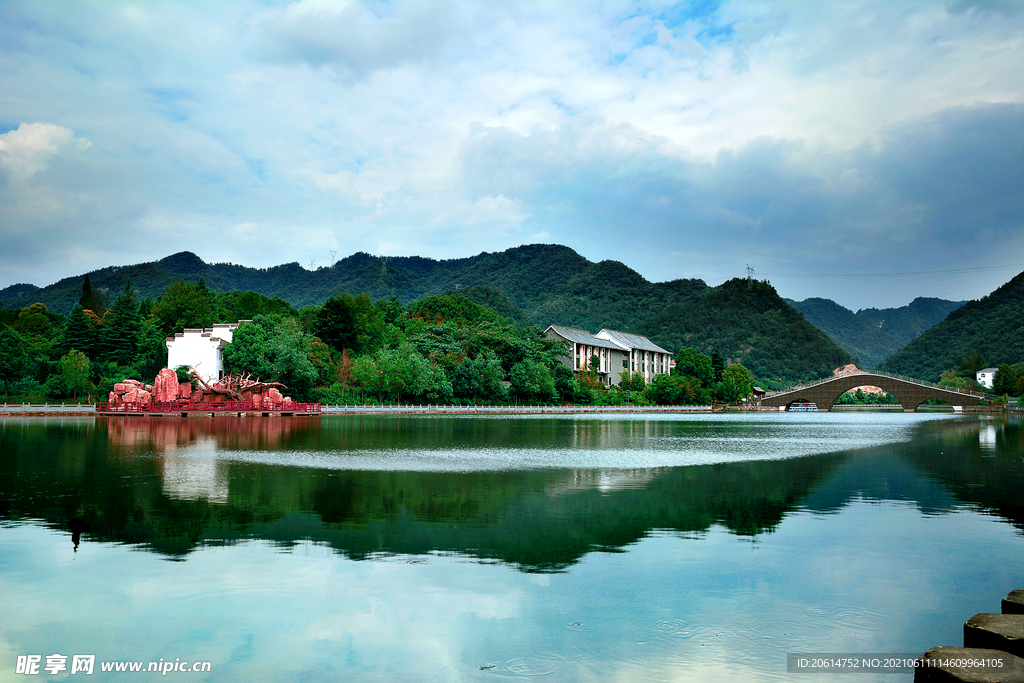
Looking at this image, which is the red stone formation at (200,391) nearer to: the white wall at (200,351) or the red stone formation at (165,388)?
the red stone formation at (165,388)

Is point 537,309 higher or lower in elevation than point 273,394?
higher

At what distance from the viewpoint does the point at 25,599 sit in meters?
7.13

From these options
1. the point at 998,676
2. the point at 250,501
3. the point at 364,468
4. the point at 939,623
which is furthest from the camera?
the point at 364,468

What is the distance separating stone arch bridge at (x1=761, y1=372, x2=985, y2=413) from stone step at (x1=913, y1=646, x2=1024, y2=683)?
88808 mm

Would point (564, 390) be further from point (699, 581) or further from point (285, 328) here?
point (699, 581)

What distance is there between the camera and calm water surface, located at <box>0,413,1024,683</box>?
5.91 m

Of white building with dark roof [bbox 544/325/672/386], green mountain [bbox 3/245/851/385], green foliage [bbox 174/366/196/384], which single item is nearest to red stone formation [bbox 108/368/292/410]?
green foliage [bbox 174/366/196/384]

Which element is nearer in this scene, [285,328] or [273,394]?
[273,394]

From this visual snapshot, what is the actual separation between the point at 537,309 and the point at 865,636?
140m

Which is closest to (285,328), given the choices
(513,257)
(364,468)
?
(364,468)

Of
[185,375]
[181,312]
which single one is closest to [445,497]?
[185,375]

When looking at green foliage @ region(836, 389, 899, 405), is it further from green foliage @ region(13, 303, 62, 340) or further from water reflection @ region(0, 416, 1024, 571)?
green foliage @ region(13, 303, 62, 340)

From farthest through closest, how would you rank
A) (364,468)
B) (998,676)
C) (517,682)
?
(364,468)
(517,682)
(998,676)

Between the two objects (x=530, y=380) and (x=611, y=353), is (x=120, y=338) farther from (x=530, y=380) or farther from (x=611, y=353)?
(x=611, y=353)
